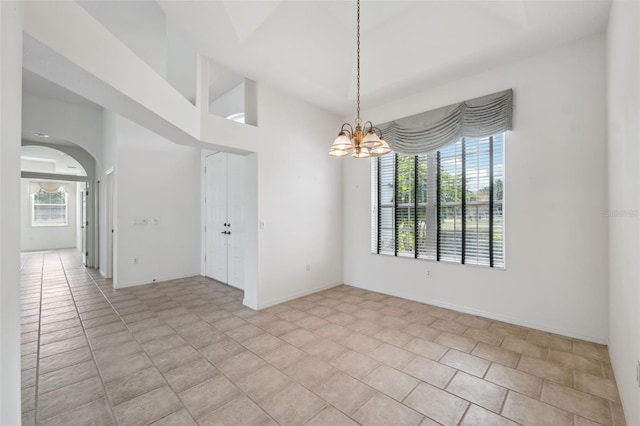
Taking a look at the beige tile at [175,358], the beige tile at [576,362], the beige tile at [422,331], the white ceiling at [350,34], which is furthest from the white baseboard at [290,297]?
the white ceiling at [350,34]

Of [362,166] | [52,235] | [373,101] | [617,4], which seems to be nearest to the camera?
[617,4]

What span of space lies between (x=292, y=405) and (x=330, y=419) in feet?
0.98

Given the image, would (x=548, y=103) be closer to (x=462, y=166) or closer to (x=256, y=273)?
(x=462, y=166)

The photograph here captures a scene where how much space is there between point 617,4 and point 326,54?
2.70m

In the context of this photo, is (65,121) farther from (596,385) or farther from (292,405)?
(596,385)

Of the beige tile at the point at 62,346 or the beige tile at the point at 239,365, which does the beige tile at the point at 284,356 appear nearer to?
the beige tile at the point at 239,365

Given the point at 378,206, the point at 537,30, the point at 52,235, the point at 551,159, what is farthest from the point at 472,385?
the point at 52,235

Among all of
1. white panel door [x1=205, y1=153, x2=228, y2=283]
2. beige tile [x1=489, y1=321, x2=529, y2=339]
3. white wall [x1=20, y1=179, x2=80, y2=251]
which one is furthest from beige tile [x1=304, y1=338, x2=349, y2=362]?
white wall [x1=20, y1=179, x2=80, y2=251]

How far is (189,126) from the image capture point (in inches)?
125

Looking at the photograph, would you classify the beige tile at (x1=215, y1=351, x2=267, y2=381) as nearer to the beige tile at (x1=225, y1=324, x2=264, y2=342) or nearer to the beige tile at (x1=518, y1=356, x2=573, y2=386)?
the beige tile at (x1=225, y1=324, x2=264, y2=342)

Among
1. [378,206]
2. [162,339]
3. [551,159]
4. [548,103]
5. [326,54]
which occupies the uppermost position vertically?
[326,54]

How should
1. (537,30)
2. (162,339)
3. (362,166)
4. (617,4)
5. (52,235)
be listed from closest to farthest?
1. (617,4)
2. (537,30)
3. (162,339)
4. (362,166)
5. (52,235)

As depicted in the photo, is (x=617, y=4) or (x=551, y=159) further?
(x=551, y=159)

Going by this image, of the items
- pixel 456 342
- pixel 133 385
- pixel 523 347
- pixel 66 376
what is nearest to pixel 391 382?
pixel 456 342
